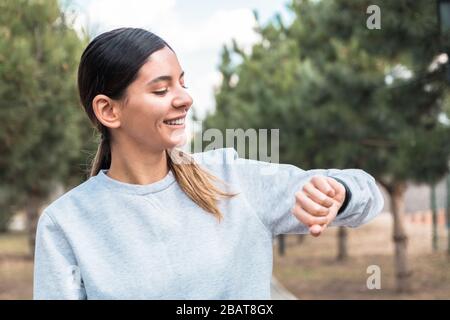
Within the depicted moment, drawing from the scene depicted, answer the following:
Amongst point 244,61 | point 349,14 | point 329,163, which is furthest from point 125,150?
point 244,61

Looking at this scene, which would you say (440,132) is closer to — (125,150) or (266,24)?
(125,150)

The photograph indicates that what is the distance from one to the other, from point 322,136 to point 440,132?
2726mm

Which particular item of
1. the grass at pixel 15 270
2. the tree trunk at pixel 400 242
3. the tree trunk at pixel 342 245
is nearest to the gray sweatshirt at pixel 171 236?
the grass at pixel 15 270

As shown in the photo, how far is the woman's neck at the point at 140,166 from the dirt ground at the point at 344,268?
902 cm

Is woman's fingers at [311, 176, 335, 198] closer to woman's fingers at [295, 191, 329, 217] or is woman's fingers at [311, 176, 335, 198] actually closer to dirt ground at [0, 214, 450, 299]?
woman's fingers at [295, 191, 329, 217]

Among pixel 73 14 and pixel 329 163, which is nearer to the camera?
pixel 73 14

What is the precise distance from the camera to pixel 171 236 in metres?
1.47

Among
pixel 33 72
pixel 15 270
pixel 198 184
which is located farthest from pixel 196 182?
pixel 15 270

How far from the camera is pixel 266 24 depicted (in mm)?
15266

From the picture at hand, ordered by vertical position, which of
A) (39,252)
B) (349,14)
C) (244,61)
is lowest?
(39,252)

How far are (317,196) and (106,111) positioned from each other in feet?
1.72

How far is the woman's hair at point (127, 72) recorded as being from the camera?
1.46 m

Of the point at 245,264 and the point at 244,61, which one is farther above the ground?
the point at 244,61
